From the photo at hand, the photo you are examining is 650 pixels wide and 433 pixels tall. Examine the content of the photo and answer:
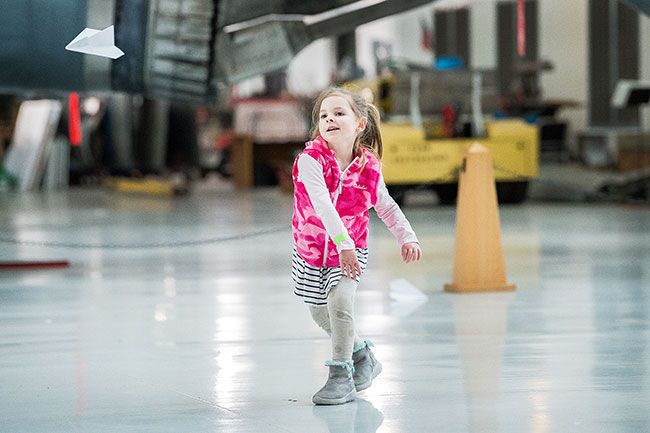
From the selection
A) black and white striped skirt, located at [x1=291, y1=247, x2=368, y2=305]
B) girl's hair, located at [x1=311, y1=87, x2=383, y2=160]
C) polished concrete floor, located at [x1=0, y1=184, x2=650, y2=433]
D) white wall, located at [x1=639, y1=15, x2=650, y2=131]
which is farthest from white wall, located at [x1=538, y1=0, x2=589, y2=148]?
black and white striped skirt, located at [x1=291, y1=247, x2=368, y2=305]

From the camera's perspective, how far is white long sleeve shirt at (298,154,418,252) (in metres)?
4.28

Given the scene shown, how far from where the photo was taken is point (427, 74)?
649 inches

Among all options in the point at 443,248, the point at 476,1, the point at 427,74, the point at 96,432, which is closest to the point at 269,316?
the point at 96,432

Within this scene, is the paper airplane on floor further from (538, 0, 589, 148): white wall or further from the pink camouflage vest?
(538, 0, 589, 148): white wall

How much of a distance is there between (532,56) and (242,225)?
16.7 metres

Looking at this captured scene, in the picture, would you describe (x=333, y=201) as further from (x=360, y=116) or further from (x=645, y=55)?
(x=645, y=55)

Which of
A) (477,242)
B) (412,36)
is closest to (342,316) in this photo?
(477,242)

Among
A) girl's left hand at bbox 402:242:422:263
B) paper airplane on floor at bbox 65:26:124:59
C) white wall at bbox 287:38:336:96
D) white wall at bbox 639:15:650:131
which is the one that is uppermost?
Answer: paper airplane on floor at bbox 65:26:124:59

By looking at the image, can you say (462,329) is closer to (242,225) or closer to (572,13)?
(242,225)

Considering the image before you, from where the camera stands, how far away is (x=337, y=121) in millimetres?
4477

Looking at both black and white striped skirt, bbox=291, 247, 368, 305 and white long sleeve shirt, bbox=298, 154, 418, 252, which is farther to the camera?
black and white striped skirt, bbox=291, 247, 368, 305

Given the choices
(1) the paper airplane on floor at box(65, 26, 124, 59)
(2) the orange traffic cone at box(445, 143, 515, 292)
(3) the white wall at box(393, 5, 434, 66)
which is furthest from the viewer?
(3) the white wall at box(393, 5, 434, 66)

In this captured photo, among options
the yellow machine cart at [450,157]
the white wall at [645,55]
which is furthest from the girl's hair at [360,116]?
the white wall at [645,55]

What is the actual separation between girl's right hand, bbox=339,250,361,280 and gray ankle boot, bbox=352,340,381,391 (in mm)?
474
